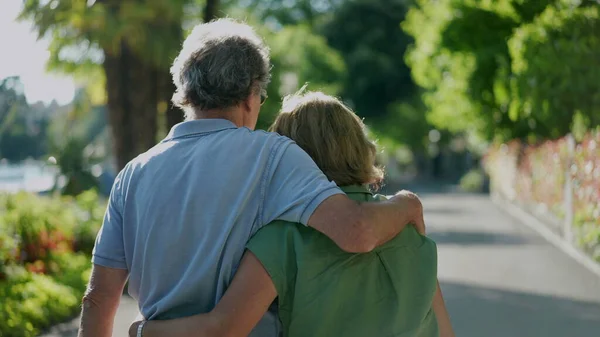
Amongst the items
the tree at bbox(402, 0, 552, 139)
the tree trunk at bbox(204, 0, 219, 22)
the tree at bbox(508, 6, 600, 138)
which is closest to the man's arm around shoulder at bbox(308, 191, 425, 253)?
the tree trunk at bbox(204, 0, 219, 22)

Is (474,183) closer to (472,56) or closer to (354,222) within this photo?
(472,56)

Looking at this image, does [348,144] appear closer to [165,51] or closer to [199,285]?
[199,285]

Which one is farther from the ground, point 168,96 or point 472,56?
point 168,96

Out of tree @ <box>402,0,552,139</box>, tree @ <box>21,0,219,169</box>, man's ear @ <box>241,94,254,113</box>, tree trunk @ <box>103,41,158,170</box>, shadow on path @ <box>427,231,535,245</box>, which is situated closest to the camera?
man's ear @ <box>241,94,254,113</box>

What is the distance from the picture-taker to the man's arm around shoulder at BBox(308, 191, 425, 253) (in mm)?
2598

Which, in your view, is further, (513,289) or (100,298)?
(513,289)

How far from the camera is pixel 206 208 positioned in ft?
8.84

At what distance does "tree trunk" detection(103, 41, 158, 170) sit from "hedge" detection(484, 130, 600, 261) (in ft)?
19.8

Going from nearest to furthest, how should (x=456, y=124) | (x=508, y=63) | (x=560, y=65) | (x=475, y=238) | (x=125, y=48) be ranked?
(x=125, y=48)
(x=475, y=238)
(x=560, y=65)
(x=508, y=63)
(x=456, y=124)

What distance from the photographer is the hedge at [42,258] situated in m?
9.03

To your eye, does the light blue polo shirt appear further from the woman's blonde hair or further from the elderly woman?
the woman's blonde hair

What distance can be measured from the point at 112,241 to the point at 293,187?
501mm

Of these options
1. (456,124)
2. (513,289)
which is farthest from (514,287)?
(456,124)

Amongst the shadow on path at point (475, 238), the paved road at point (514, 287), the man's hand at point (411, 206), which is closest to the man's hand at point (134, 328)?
the man's hand at point (411, 206)
